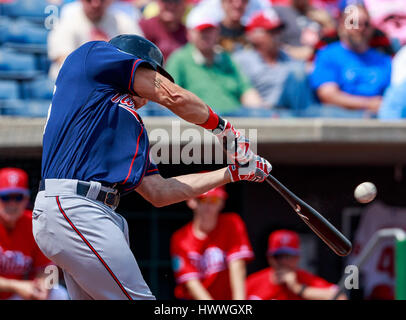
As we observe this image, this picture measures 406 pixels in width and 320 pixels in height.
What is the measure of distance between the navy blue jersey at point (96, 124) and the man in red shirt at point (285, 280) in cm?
262

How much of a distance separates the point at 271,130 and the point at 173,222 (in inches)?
46.2

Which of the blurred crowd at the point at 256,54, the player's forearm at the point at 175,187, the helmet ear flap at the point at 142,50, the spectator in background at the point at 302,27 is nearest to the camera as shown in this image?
the helmet ear flap at the point at 142,50

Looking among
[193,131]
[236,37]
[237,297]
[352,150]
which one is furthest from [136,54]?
[236,37]

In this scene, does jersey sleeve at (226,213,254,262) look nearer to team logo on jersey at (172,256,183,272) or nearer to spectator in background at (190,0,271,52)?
team logo on jersey at (172,256,183,272)

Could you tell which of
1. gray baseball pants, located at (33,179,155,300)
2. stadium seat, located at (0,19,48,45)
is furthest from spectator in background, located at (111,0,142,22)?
gray baseball pants, located at (33,179,155,300)

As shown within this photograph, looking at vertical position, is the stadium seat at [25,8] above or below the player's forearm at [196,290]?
above

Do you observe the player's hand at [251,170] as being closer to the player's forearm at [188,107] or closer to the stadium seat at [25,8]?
the player's forearm at [188,107]

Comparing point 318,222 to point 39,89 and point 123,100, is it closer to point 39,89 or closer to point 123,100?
point 123,100

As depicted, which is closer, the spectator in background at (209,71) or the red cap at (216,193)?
the red cap at (216,193)

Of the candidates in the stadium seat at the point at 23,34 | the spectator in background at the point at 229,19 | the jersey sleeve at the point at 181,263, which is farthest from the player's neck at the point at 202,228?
the stadium seat at the point at 23,34

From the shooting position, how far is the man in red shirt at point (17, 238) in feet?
16.9

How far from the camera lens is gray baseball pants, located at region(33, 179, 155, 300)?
2852 mm

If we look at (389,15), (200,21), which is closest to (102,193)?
(200,21)

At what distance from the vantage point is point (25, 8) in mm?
6117
